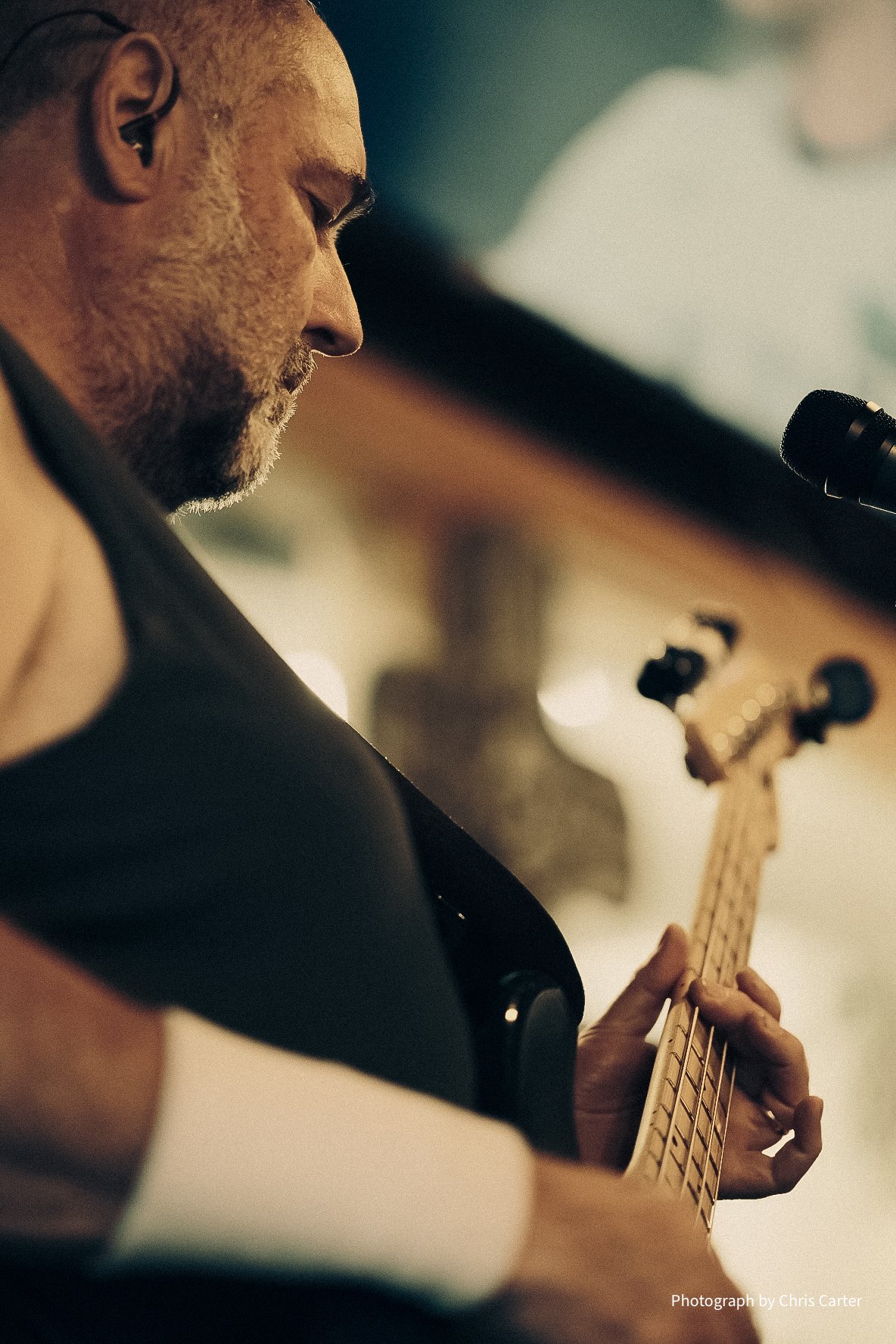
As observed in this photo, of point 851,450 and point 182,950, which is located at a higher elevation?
point 851,450

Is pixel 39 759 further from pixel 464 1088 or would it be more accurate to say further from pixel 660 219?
pixel 660 219

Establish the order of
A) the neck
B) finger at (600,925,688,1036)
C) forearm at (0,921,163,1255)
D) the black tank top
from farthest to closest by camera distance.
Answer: the neck < finger at (600,925,688,1036) < the black tank top < forearm at (0,921,163,1255)

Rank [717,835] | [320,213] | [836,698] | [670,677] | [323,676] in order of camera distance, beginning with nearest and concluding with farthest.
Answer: [320,213] < [717,835] < [670,677] < [836,698] < [323,676]

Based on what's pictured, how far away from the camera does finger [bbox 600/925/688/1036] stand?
0.93 m

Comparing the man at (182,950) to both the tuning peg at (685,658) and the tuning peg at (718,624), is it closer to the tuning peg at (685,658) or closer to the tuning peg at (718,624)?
the tuning peg at (685,658)

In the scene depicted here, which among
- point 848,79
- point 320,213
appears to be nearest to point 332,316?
point 320,213

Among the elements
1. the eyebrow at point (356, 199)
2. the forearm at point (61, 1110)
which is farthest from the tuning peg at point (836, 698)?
the forearm at point (61, 1110)

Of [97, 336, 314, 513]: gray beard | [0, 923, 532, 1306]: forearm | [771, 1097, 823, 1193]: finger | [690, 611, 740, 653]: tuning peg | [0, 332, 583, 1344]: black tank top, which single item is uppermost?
[0, 923, 532, 1306]: forearm

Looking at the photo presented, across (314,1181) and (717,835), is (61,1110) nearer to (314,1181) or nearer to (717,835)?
(314,1181)

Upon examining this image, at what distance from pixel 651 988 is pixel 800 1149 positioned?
0.20m

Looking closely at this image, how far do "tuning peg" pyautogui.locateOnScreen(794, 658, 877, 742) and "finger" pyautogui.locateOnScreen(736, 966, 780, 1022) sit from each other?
532 mm

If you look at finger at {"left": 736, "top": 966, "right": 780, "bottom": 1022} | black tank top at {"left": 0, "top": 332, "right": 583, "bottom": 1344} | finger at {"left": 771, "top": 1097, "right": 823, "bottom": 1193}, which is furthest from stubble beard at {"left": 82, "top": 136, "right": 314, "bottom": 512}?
finger at {"left": 771, "top": 1097, "right": 823, "bottom": 1193}

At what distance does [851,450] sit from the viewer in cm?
74

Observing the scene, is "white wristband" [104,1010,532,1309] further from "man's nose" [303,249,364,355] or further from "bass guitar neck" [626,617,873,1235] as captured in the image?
"man's nose" [303,249,364,355]
